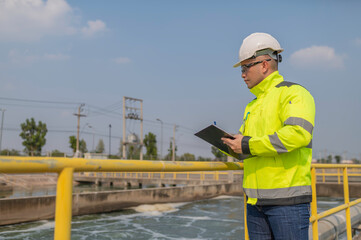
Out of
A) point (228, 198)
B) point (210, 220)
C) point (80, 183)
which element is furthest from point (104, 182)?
point (210, 220)

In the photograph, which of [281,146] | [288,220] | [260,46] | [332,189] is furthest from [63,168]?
[332,189]

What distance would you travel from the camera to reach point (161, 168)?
164cm

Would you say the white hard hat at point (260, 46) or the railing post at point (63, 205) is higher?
the white hard hat at point (260, 46)

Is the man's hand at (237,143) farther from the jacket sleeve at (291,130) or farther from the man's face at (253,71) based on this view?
the man's face at (253,71)

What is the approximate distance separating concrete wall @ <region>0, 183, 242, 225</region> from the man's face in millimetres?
10651

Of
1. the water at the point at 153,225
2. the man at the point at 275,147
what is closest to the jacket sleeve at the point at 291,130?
the man at the point at 275,147

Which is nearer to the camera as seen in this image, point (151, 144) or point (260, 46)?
point (260, 46)

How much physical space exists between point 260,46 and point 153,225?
10417mm

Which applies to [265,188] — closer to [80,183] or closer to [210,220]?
[210,220]

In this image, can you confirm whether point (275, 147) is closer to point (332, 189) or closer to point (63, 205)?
point (63, 205)

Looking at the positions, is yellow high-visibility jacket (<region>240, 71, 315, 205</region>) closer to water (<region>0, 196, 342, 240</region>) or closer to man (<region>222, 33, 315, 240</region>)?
man (<region>222, 33, 315, 240</region>)

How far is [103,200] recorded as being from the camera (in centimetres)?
1332

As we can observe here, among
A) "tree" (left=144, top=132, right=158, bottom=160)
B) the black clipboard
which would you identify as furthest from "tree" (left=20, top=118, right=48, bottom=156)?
the black clipboard

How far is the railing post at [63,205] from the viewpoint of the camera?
1.14m
